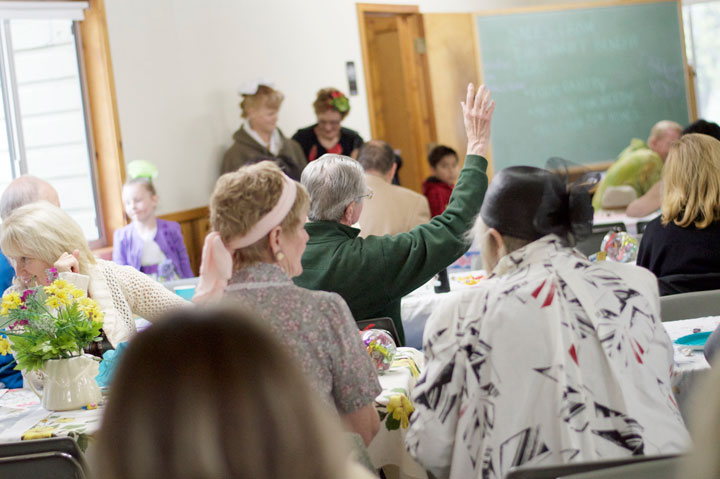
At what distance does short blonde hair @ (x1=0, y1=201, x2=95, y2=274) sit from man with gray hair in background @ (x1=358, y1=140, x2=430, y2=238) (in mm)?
1891

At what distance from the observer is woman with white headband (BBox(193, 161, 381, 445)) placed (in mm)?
1958

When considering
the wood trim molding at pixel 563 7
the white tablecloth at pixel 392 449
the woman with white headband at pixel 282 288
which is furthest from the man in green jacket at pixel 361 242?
the wood trim molding at pixel 563 7

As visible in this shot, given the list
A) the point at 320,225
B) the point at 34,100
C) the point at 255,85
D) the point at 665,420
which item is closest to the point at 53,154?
the point at 34,100

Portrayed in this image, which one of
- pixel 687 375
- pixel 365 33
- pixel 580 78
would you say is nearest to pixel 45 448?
pixel 687 375

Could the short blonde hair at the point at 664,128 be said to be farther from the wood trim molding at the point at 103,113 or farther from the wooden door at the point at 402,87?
the wood trim molding at the point at 103,113

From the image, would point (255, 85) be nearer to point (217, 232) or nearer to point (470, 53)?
point (470, 53)

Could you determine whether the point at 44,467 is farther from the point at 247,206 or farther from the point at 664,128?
the point at 664,128

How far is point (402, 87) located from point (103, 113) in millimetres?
3518

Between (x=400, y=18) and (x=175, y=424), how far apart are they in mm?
7920

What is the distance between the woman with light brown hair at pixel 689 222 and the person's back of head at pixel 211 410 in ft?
8.79

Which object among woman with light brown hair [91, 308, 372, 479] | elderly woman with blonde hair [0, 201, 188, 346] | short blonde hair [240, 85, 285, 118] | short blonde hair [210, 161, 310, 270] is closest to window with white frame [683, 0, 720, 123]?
short blonde hair [240, 85, 285, 118]

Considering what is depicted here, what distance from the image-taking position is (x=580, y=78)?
8547 mm

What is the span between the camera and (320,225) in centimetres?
280

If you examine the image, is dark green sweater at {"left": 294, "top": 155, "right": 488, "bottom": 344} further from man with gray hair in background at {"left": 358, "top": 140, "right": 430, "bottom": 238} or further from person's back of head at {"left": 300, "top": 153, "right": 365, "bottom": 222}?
man with gray hair in background at {"left": 358, "top": 140, "right": 430, "bottom": 238}
